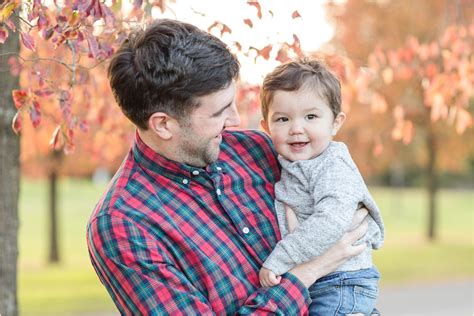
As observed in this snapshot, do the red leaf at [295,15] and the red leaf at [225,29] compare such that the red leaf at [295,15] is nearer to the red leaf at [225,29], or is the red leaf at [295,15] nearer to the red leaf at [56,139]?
the red leaf at [225,29]

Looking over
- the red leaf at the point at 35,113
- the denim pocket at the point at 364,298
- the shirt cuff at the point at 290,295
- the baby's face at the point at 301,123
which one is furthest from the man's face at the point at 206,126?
the red leaf at the point at 35,113

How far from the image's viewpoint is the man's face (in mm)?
2600

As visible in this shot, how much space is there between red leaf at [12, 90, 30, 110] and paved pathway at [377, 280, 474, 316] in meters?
6.22

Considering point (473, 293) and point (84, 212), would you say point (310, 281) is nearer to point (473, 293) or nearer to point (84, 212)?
point (473, 293)

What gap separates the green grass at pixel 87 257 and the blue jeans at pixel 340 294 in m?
6.82

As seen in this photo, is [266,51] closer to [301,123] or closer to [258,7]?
[258,7]

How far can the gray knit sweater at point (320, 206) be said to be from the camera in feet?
8.61

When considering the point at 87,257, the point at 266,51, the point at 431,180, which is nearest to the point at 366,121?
the point at 431,180

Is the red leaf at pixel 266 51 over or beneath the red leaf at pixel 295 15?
beneath

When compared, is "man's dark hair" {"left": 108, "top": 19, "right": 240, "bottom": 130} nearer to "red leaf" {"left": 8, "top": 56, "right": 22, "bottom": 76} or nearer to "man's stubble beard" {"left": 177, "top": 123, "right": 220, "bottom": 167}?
"man's stubble beard" {"left": 177, "top": 123, "right": 220, "bottom": 167}

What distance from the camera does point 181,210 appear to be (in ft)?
8.68

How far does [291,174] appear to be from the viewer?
2846 mm

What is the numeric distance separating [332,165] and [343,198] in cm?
15

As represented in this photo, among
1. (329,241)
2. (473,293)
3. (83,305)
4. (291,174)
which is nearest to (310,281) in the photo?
(329,241)
